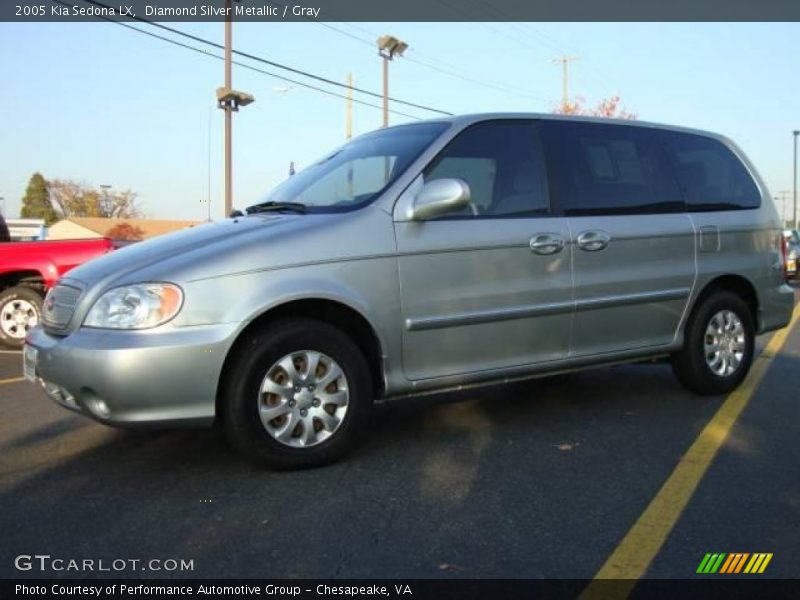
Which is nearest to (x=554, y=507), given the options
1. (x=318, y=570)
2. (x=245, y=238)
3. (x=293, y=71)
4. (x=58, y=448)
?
(x=318, y=570)

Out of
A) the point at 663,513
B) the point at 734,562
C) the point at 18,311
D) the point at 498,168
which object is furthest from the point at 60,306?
the point at 18,311

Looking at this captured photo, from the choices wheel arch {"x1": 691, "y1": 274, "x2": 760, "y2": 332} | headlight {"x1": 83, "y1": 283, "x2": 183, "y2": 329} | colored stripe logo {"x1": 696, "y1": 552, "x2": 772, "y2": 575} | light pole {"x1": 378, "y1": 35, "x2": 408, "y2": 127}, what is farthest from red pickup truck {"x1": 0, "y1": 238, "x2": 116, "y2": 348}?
light pole {"x1": 378, "y1": 35, "x2": 408, "y2": 127}

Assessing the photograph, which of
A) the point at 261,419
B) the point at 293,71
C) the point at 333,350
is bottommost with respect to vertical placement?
the point at 261,419

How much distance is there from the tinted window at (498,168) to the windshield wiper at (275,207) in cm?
74

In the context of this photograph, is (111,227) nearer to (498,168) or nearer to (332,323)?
(498,168)

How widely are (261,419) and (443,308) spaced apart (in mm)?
1153

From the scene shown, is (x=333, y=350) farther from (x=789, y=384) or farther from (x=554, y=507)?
(x=789, y=384)

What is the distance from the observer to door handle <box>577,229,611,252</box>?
4770mm

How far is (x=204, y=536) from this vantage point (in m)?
3.13

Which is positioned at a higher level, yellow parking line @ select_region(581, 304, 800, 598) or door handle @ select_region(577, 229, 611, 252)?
door handle @ select_region(577, 229, 611, 252)

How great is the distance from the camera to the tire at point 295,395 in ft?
12.2

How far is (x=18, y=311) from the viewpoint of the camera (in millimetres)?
8578

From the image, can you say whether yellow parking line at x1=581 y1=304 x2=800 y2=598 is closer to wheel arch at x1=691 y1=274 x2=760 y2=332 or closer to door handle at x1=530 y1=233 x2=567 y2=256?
wheel arch at x1=691 y1=274 x2=760 y2=332

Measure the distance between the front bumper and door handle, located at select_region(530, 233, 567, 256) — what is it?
188cm
